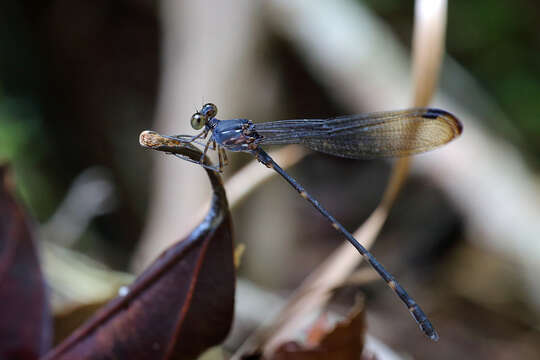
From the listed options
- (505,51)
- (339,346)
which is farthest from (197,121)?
(505,51)

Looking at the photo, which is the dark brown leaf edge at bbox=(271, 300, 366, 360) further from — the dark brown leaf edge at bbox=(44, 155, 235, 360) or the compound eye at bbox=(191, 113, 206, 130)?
the compound eye at bbox=(191, 113, 206, 130)

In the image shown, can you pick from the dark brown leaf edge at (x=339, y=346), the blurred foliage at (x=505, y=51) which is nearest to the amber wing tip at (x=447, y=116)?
the dark brown leaf edge at (x=339, y=346)

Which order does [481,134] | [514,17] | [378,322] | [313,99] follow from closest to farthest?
[378,322]
[481,134]
[514,17]
[313,99]

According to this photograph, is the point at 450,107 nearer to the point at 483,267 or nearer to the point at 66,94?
the point at 483,267

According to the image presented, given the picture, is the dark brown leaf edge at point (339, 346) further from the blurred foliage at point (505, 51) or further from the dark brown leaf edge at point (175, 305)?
the blurred foliage at point (505, 51)

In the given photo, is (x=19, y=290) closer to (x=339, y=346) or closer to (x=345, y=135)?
(x=339, y=346)

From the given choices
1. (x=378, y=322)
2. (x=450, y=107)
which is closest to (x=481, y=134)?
(x=450, y=107)

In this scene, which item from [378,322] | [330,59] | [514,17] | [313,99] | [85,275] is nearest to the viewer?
[85,275]
